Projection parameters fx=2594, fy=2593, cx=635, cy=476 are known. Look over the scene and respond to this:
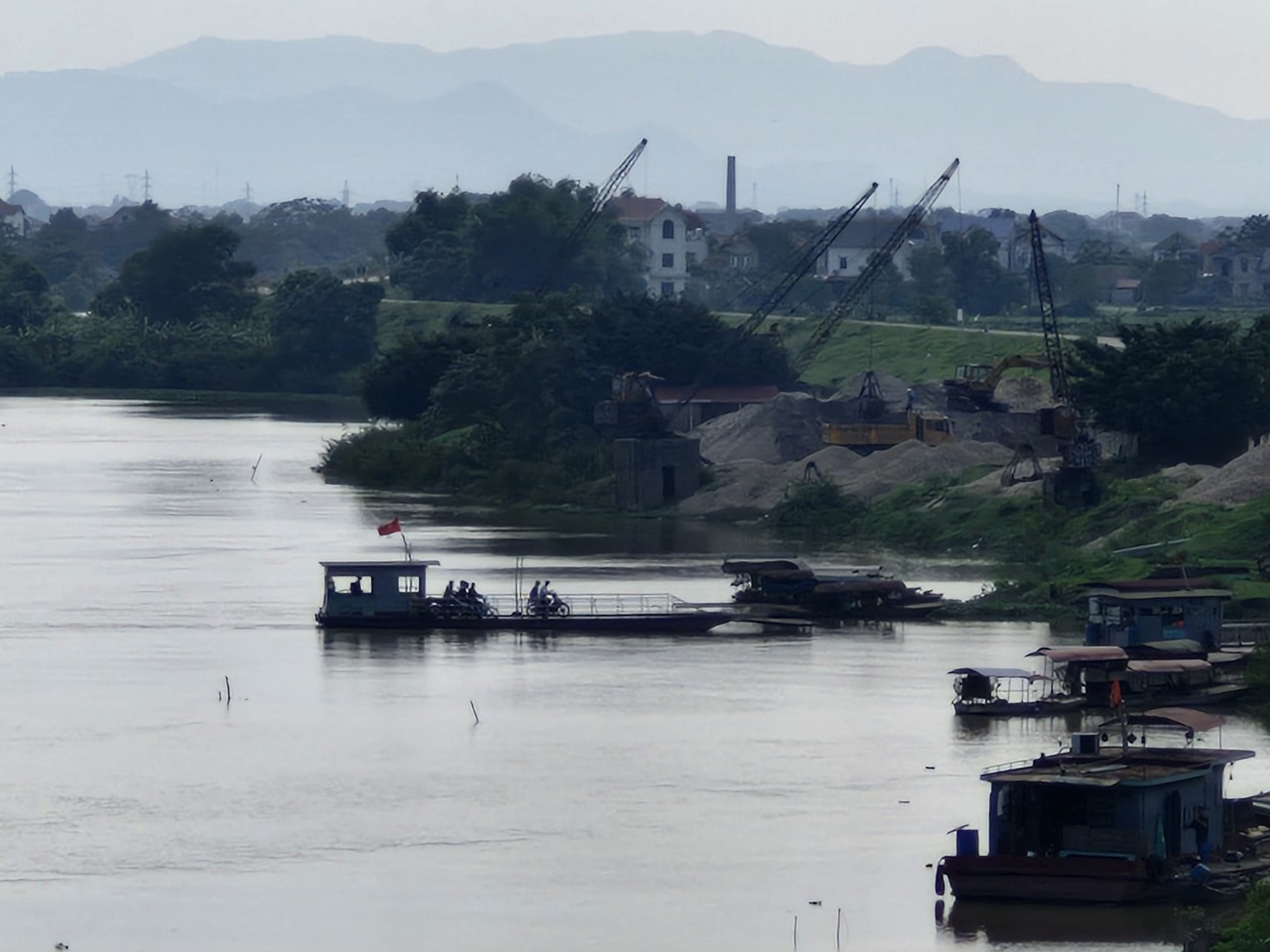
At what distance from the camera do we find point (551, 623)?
4719 centimetres

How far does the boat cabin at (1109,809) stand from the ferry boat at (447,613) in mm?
19456

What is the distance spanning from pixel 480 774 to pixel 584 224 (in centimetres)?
8916

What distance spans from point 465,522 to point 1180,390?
18.5 meters

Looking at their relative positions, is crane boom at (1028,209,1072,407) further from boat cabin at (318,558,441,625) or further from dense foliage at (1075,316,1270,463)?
boat cabin at (318,558,441,625)

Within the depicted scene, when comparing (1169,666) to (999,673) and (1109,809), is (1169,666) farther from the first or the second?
(1109,809)

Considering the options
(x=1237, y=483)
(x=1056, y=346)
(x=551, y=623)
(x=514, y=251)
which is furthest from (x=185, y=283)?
(x=551, y=623)

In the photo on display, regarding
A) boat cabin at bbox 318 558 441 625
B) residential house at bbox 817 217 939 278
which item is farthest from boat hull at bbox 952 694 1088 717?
residential house at bbox 817 217 939 278

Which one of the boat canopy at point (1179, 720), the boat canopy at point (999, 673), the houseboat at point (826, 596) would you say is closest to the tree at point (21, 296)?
the houseboat at point (826, 596)

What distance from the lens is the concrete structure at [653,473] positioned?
227 feet

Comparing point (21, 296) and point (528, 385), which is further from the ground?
point (21, 296)

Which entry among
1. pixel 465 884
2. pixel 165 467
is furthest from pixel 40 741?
pixel 165 467

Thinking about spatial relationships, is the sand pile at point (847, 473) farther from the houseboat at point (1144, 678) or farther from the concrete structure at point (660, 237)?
the concrete structure at point (660, 237)

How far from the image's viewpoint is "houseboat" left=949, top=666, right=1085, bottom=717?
38031mm

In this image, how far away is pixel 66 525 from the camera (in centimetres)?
6575
